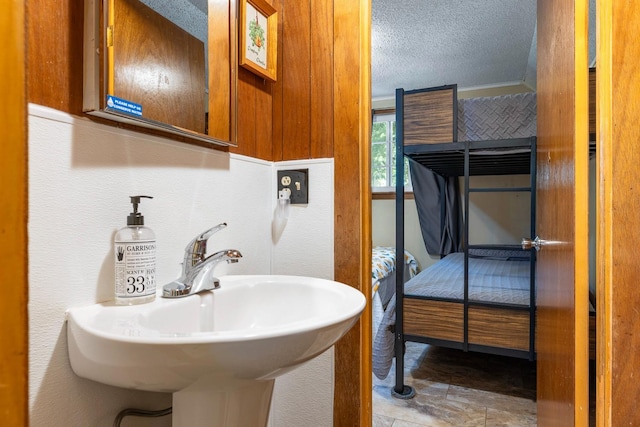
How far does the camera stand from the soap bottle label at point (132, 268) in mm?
654

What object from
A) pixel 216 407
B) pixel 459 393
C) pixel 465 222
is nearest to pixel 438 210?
pixel 465 222

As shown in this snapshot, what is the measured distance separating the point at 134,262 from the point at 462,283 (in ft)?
6.30

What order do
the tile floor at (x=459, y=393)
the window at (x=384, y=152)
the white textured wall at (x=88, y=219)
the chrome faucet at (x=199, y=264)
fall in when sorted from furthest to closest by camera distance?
the window at (x=384, y=152), the tile floor at (x=459, y=393), the chrome faucet at (x=199, y=264), the white textured wall at (x=88, y=219)

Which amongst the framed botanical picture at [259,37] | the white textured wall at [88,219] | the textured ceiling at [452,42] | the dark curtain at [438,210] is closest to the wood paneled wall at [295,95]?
the framed botanical picture at [259,37]

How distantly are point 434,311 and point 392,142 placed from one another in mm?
2638

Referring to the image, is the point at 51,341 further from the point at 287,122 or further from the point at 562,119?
the point at 562,119

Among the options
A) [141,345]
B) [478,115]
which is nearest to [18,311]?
[141,345]

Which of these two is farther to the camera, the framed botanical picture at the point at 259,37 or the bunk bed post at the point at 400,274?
the bunk bed post at the point at 400,274

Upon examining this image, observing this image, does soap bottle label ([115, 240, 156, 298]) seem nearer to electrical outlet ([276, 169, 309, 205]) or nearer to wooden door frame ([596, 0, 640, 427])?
electrical outlet ([276, 169, 309, 205])

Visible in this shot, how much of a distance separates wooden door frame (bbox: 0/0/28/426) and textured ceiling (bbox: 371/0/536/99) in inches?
95.2

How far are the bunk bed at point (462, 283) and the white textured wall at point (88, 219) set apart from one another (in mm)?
1377

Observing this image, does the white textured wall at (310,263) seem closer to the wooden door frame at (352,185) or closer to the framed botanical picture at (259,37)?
the wooden door frame at (352,185)

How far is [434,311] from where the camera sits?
1936 mm

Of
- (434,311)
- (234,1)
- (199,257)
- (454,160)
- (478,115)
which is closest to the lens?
(199,257)
